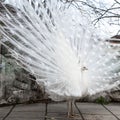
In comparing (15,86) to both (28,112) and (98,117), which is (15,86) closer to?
(28,112)

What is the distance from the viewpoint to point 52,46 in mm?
6371

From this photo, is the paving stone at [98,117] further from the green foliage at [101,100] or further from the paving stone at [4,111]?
the green foliage at [101,100]

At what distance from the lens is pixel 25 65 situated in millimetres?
6418

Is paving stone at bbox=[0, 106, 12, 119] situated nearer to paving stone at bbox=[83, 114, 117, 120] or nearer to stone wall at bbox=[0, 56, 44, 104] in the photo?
stone wall at bbox=[0, 56, 44, 104]

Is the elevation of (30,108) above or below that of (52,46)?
below

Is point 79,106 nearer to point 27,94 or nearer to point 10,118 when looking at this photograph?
point 27,94

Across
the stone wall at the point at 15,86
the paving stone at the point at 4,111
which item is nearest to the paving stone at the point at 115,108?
the stone wall at the point at 15,86

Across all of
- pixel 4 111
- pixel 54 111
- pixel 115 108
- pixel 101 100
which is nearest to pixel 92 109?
pixel 115 108

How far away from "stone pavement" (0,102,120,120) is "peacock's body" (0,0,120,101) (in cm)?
64

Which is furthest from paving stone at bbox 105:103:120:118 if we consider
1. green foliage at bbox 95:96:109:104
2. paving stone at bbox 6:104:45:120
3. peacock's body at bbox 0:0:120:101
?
paving stone at bbox 6:104:45:120

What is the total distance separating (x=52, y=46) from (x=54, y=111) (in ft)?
5.63

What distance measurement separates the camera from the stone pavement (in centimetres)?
684

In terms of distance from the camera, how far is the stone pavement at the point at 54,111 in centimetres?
684

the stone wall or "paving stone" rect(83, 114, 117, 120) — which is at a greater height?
the stone wall
